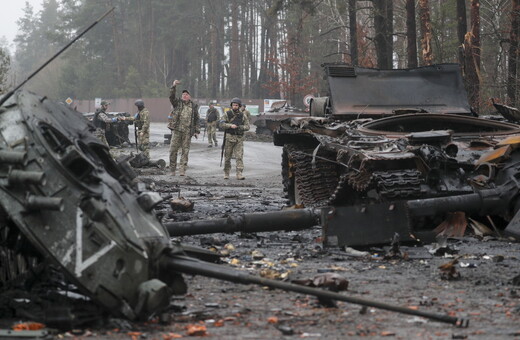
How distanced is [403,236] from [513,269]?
4.50 ft

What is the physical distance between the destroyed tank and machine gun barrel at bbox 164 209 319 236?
256cm

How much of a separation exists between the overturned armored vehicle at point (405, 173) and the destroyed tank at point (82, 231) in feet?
11.4

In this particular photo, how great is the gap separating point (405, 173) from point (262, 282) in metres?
4.20

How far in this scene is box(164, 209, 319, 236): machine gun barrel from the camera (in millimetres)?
9000

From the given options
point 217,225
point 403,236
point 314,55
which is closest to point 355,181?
point 403,236

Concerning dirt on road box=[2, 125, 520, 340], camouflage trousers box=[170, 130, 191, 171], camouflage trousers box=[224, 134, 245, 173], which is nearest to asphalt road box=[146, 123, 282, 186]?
camouflage trousers box=[224, 134, 245, 173]

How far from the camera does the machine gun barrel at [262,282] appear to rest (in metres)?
5.52

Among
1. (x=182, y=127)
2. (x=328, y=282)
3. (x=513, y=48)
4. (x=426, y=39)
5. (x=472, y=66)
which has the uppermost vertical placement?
(x=426, y=39)

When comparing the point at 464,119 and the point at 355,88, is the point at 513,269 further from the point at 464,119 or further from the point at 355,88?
the point at 355,88

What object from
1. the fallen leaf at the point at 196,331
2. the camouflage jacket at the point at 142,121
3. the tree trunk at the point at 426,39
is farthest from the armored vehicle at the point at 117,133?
the fallen leaf at the point at 196,331

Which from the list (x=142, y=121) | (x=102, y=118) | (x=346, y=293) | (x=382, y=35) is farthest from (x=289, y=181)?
(x=102, y=118)

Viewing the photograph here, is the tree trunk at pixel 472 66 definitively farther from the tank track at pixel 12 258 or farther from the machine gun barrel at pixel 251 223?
the tank track at pixel 12 258

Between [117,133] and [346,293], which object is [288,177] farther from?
[117,133]

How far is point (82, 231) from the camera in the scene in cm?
566
